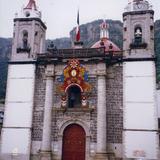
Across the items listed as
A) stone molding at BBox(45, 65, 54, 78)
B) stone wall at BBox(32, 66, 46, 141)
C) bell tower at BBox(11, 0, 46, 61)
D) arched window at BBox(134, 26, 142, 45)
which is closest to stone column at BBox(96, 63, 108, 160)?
arched window at BBox(134, 26, 142, 45)

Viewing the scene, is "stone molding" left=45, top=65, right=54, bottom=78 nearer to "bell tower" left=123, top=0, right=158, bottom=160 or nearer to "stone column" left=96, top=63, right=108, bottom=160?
"stone column" left=96, top=63, right=108, bottom=160

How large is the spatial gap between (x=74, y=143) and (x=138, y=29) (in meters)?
9.80

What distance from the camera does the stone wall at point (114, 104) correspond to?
899 inches

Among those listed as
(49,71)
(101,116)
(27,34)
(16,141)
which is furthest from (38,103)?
(27,34)

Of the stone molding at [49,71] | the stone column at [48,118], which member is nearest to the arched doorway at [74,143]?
the stone column at [48,118]

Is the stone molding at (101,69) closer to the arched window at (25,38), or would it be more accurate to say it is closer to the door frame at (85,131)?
the door frame at (85,131)

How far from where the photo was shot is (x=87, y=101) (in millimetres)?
23688

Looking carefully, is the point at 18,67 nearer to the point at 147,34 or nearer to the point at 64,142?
the point at 64,142

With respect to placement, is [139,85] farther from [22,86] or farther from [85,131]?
[22,86]

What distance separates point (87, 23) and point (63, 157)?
178 feet

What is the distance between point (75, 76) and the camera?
24297mm

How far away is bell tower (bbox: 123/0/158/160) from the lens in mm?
21859

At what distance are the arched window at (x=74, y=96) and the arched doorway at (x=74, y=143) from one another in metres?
1.74

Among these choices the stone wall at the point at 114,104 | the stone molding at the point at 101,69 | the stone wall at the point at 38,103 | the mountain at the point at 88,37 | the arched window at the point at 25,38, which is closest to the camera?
the stone wall at the point at 114,104
